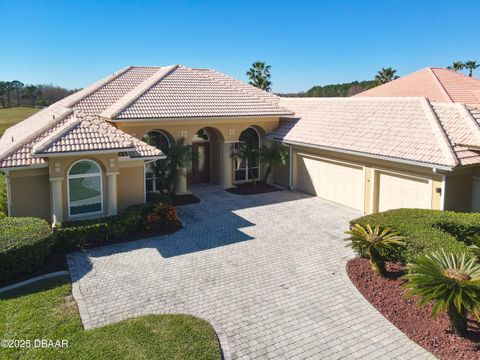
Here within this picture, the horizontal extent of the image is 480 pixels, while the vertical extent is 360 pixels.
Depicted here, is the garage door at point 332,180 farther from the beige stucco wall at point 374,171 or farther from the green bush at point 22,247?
the green bush at point 22,247

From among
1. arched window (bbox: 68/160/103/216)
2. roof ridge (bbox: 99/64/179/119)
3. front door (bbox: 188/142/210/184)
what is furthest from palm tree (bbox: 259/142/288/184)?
arched window (bbox: 68/160/103/216)

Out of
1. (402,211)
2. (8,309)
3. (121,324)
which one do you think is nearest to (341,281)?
(402,211)

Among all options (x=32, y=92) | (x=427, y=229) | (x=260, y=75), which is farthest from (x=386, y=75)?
(x=32, y=92)

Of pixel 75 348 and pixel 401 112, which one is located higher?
pixel 401 112

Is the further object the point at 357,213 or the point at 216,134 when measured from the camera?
the point at 216,134

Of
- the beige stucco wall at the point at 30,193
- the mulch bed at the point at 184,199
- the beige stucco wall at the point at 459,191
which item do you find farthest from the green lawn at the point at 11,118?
the beige stucco wall at the point at 459,191

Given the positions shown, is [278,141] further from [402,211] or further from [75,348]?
[75,348]

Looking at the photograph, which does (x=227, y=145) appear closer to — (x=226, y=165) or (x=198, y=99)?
(x=226, y=165)
